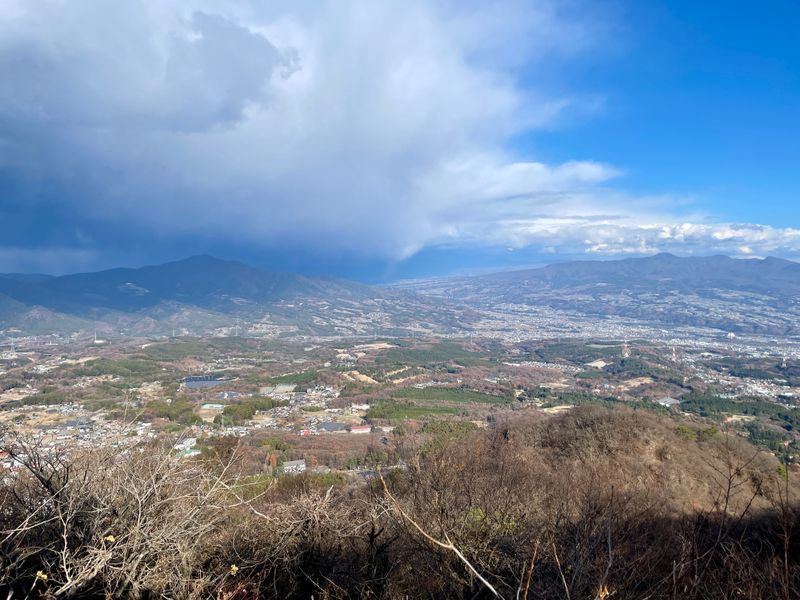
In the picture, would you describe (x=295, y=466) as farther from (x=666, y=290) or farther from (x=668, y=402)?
(x=666, y=290)

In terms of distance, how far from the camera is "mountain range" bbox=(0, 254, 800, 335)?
267ft

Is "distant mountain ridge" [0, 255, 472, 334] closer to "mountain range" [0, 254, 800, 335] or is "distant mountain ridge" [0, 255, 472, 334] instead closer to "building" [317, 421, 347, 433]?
"mountain range" [0, 254, 800, 335]

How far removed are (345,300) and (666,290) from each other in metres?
87.5

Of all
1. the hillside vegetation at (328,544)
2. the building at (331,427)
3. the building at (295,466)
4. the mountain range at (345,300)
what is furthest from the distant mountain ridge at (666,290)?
the hillside vegetation at (328,544)

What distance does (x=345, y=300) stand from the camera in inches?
4604

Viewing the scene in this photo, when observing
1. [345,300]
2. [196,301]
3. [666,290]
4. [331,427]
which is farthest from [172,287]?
[666,290]

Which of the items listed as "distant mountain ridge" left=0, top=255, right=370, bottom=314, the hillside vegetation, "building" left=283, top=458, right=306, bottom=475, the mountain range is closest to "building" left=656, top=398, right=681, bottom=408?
"building" left=283, top=458, right=306, bottom=475

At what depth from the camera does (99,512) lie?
3891 millimetres

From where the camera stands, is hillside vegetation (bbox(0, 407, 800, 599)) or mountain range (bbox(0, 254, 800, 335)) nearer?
hillside vegetation (bbox(0, 407, 800, 599))

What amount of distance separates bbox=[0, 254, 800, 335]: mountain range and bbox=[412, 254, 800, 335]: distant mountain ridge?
0.97 feet

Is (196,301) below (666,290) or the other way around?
below

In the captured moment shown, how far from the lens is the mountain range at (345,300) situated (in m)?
81.4

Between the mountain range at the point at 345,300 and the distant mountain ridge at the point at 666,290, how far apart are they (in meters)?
0.30

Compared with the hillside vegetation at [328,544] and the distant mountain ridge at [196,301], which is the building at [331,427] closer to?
the hillside vegetation at [328,544]
